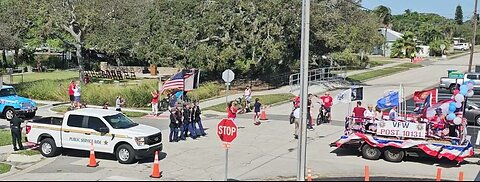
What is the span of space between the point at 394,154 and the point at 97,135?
369 inches

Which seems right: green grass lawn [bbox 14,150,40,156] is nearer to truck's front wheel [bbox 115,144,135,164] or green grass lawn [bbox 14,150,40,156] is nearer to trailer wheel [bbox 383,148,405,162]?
truck's front wheel [bbox 115,144,135,164]

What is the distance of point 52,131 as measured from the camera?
19.4 m

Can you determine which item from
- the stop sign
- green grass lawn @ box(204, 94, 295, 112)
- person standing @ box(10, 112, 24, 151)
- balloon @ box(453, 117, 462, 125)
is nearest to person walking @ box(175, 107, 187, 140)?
person standing @ box(10, 112, 24, 151)

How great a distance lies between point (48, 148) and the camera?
64.1ft

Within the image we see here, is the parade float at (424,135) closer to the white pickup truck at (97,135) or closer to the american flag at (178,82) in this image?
the white pickup truck at (97,135)

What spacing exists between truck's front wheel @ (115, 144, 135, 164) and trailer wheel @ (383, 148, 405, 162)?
8.04 metres

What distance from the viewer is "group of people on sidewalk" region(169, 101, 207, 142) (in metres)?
22.6

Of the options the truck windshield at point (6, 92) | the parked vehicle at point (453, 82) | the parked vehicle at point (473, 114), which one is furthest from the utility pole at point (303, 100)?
the parked vehicle at point (453, 82)

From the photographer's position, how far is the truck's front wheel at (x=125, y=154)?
18.4m

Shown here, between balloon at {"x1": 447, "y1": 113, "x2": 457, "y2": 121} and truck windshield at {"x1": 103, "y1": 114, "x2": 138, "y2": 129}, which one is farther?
truck windshield at {"x1": 103, "y1": 114, "x2": 138, "y2": 129}

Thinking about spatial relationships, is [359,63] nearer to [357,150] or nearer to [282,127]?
[282,127]

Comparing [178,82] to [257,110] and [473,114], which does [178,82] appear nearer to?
[257,110]

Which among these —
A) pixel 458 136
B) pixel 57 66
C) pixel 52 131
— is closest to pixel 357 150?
pixel 458 136

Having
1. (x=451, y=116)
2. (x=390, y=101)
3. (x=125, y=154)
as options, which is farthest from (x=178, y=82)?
(x=451, y=116)
